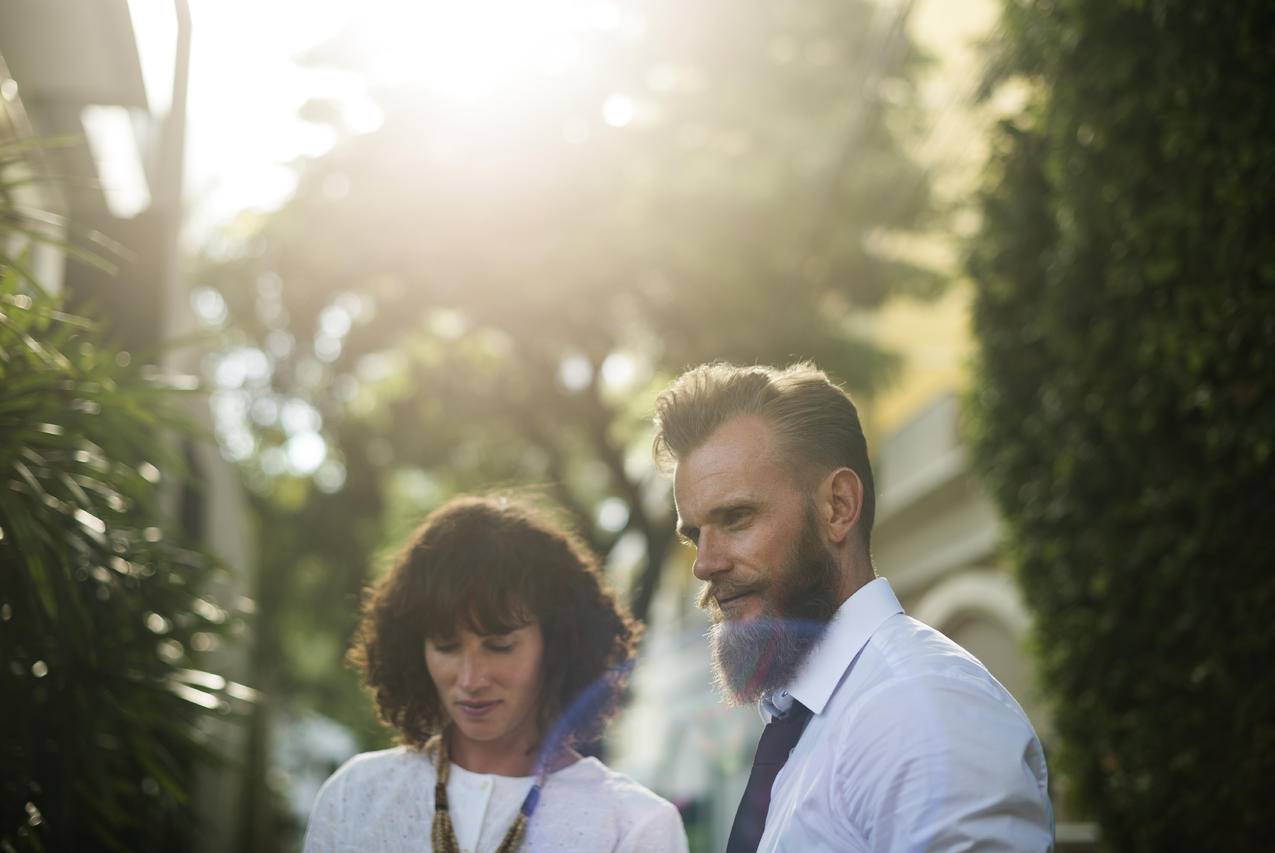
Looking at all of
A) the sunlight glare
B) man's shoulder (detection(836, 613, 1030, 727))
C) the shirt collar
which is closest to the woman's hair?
the shirt collar

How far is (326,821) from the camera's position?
2820mm

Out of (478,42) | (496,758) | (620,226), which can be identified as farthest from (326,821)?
(620,226)

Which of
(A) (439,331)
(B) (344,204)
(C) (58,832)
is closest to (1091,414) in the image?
(C) (58,832)

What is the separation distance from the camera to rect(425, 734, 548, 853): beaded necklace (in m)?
2.73

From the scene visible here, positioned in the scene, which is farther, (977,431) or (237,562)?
(237,562)

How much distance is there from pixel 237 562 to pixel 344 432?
18.6ft

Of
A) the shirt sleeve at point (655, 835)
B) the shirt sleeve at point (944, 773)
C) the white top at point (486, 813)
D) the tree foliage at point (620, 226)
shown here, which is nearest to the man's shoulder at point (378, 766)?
the white top at point (486, 813)

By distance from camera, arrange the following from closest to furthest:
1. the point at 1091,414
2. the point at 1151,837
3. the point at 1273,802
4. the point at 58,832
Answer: the point at 58,832 < the point at 1273,802 < the point at 1151,837 < the point at 1091,414

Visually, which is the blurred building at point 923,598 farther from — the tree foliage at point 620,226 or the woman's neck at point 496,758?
the woman's neck at point 496,758

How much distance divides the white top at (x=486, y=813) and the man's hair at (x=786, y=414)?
76 cm

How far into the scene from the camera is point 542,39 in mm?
14156

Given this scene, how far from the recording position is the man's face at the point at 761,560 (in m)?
2.38

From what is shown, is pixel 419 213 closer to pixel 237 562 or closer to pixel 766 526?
pixel 237 562

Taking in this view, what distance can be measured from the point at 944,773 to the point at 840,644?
40cm
